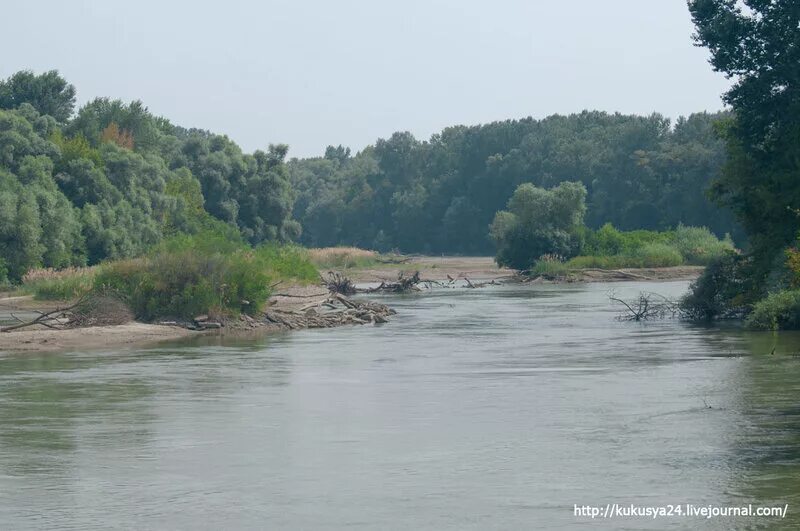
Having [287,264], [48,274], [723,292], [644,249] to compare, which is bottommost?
[723,292]

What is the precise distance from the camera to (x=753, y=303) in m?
44.5

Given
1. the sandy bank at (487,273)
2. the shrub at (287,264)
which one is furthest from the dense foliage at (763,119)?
the sandy bank at (487,273)

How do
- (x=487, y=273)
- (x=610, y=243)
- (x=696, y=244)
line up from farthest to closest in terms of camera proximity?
(x=487, y=273) < (x=696, y=244) < (x=610, y=243)

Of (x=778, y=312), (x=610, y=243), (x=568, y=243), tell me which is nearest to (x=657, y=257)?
(x=610, y=243)

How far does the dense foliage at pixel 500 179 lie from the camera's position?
121 meters

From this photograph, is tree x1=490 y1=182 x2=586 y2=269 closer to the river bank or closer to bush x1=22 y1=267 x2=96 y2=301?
the river bank

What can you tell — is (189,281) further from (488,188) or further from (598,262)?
(488,188)

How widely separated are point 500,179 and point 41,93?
198ft

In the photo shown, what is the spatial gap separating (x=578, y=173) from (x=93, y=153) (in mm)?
69784

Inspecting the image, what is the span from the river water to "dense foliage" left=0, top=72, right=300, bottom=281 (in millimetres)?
33096

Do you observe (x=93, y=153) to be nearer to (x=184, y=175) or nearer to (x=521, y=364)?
(x=184, y=175)

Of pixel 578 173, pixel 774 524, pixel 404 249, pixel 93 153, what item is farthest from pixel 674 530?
pixel 404 249

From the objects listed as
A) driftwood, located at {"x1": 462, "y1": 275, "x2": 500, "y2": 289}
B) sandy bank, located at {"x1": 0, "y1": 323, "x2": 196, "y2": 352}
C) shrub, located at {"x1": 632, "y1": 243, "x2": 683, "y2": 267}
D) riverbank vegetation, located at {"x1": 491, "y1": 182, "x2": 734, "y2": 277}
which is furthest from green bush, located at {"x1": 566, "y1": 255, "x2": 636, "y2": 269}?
sandy bank, located at {"x1": 0, "y1": 323, "x2": 196, "y2": 352}

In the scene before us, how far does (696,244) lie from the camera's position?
326ft
